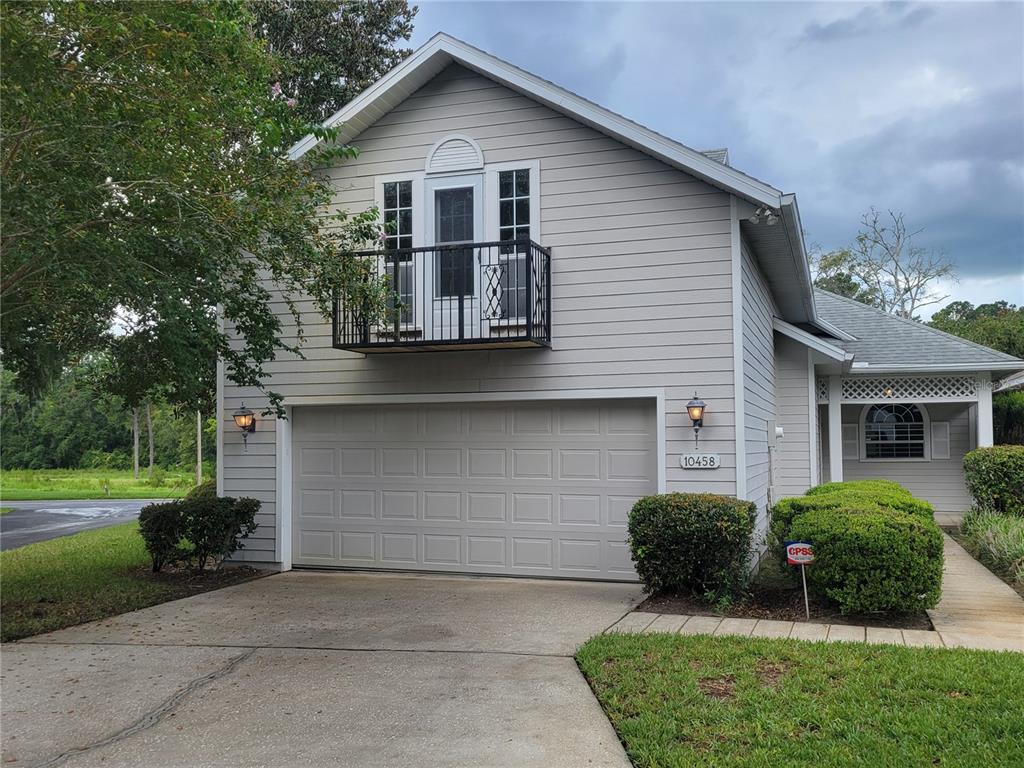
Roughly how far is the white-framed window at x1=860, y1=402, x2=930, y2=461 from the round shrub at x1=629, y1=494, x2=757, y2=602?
31.8 ft

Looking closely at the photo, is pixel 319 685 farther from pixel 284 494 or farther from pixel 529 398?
pixel 284 494

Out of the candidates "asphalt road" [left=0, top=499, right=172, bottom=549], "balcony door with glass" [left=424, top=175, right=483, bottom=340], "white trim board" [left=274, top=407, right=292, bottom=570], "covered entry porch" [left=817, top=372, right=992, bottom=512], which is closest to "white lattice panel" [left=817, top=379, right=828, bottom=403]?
"covered entry porch" [left=817, top=372, right=992, bottom=512]

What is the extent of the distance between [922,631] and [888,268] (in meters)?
33.4

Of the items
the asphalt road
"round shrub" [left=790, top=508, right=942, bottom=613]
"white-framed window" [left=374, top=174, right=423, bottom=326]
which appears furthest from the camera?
the asphalt road

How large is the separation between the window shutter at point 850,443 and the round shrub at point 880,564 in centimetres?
965

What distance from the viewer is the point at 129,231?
20.7ft

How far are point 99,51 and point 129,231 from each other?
134 centimetres

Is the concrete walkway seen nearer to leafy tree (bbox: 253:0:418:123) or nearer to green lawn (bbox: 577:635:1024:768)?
green lawn (bbox: 577:635:1024:768)

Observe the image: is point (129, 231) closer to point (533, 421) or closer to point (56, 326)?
point (56, 326)

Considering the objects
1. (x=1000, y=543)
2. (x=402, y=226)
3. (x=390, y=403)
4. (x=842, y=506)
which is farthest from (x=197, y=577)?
(x=1000, y=543)

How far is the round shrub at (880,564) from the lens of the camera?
6.65m

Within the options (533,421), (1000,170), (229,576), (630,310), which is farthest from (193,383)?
(1000,170)

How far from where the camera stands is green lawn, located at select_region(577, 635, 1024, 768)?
4.02m

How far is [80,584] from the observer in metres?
9.24
